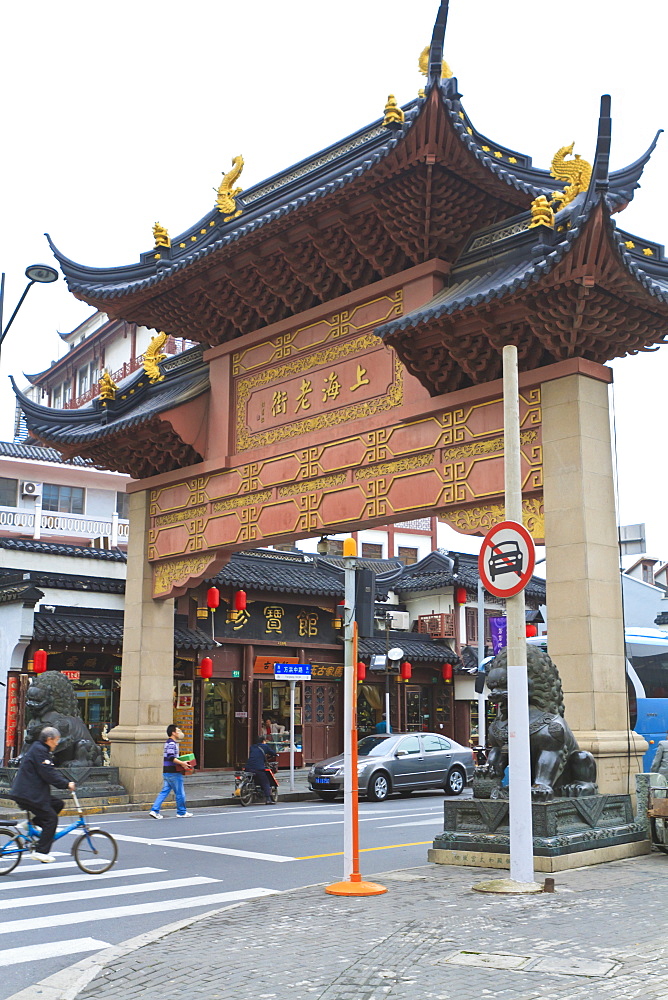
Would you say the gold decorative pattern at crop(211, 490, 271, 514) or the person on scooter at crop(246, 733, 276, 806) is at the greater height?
the gold decorative pattern at crop(211, 490, 271, 514)

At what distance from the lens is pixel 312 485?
53.1 ft

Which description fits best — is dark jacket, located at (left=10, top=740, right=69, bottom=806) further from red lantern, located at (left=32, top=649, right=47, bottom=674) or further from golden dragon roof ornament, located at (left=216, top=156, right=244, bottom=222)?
red lantern, located at (left=32, top=649, right=47, bottom=674)

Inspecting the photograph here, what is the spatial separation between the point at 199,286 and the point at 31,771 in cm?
944

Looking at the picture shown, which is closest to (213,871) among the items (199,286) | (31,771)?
(31,771)

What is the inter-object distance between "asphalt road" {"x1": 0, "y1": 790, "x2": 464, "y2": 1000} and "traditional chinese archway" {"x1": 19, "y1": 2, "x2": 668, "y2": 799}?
10.1 feet

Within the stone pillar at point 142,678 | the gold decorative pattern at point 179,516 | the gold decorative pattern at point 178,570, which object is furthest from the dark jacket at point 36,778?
the stone pillar at point 142,678

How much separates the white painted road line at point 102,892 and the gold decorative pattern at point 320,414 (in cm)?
745

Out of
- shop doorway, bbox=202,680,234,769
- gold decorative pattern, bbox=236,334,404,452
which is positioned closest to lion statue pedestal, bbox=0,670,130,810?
gold decorative pattern, bbox=236,334,404,452

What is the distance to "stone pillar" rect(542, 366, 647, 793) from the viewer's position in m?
11.9

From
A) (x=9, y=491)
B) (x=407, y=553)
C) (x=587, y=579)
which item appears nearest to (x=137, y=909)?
(x=587, y=579)

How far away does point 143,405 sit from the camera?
20.0 metres

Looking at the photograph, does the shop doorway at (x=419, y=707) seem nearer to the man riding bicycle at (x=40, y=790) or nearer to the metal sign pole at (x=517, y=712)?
the man riding bicycle at (x=40, y=790)

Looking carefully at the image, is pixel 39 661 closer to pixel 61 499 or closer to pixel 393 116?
pixel 393 116

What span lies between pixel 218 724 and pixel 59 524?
426 inches
